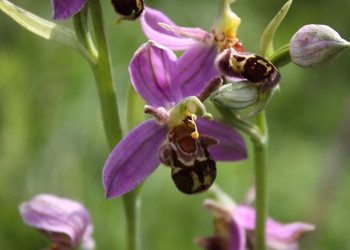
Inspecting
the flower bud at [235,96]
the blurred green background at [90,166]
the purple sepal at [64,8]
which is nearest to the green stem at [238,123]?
the flower bud at [235,96]

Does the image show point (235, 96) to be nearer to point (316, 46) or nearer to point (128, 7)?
point (316, 46)

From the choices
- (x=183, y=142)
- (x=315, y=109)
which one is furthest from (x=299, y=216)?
(x=183, y=142)

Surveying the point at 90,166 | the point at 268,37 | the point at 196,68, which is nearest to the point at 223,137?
the point at 196,68

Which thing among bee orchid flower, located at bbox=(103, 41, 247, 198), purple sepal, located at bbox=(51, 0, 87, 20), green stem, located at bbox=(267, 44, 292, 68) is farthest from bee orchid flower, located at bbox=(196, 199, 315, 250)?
purple sepal, located at bbox=(51, 0, 87, 20)

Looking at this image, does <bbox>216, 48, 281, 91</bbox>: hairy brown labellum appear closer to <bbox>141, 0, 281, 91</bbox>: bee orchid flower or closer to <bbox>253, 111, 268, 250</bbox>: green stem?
<bbox>141, 0, 281, 91</bbox>: bee orchid flower

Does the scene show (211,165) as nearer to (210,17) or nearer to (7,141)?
(7,141)

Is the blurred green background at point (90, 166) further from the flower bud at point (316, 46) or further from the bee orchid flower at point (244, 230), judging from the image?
the flower bud at point (316, 46)
